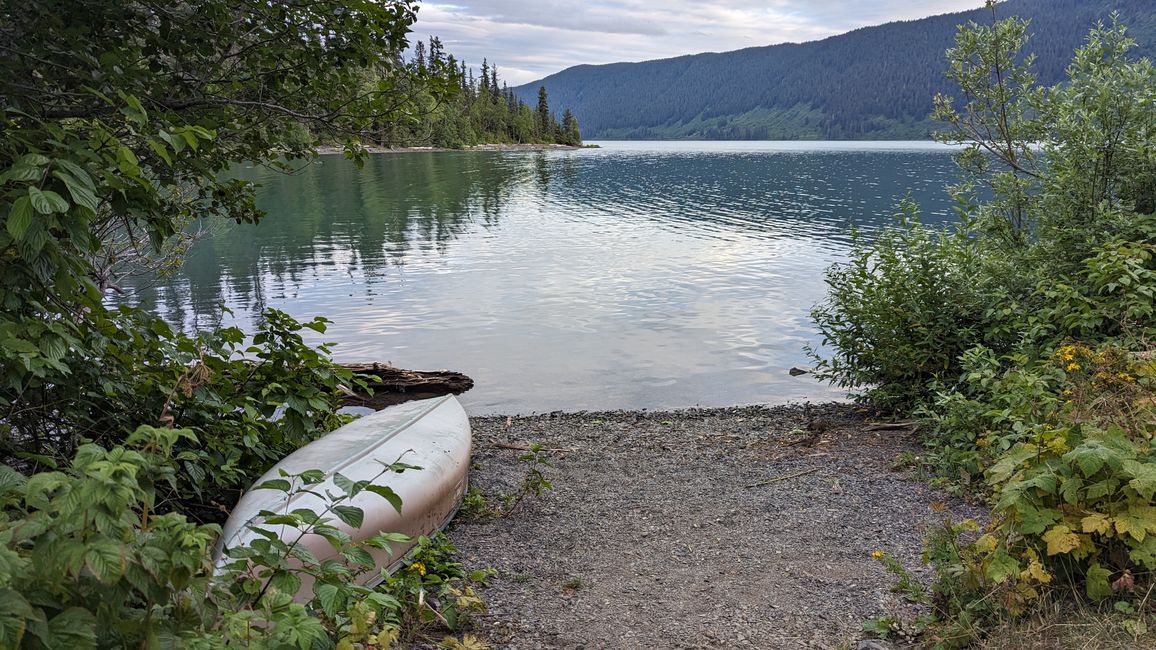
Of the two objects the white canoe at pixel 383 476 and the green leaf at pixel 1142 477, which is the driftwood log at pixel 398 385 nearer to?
the white canoe at pixel 383 476

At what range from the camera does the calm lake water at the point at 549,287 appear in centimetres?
1767

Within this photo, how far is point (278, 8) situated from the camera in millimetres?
5469

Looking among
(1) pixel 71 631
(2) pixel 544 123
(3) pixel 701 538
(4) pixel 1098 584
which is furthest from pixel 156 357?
(2) pixel 544 123

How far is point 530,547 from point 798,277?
958 inches

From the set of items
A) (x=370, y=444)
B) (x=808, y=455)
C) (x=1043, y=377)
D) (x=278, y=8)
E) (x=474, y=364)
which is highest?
(x=278, y=8)

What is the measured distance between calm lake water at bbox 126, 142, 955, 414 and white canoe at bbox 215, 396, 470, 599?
22.5 ft

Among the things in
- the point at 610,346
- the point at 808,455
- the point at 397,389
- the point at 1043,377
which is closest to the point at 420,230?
the point at 610,346

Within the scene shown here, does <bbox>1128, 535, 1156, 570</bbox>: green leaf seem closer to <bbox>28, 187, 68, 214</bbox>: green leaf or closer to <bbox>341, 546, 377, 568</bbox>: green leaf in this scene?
<bbox>341, 546, 377, 568</bbox>: green leaf

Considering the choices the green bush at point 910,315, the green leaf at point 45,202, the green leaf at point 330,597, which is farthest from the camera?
the green bush at point 910,315

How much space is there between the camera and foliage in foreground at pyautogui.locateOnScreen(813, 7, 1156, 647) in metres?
4.19

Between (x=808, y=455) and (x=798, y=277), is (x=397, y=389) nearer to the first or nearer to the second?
(x=808, y=455)

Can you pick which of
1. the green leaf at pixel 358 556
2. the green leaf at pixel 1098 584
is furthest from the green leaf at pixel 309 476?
the green leaf at pixel 1098 584

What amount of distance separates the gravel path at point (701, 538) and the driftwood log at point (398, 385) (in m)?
2.58

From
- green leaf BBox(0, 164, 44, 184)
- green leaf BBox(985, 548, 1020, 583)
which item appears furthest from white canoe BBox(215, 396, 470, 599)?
green leaf BBox(985, 548, 1020, 583)
